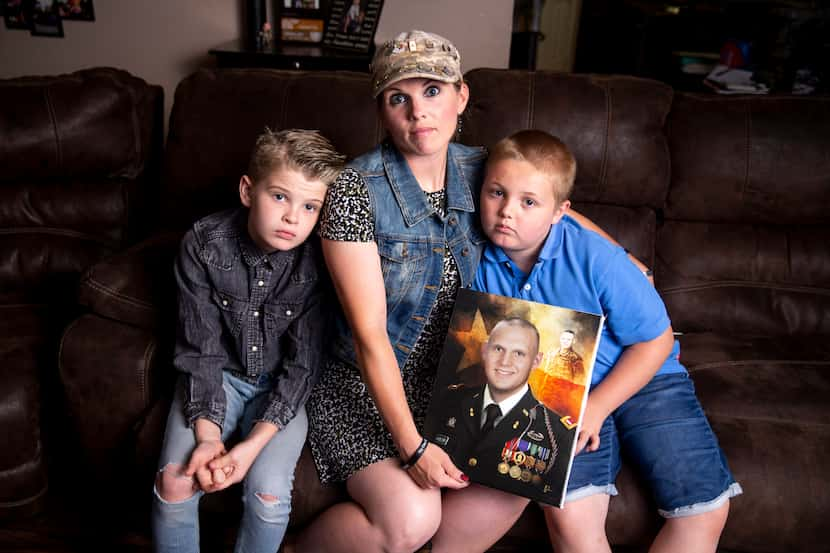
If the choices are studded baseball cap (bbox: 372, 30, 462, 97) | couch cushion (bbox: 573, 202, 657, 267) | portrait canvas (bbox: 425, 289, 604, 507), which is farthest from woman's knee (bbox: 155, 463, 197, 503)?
couch cushion (bbox: 573, 202, 657, 267)

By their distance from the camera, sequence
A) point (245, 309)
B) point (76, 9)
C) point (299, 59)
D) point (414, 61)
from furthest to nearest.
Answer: point (76, 9)
point (299, 59)
point (245, 309)
point (414, 61)

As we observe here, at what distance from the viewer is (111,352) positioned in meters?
1.50

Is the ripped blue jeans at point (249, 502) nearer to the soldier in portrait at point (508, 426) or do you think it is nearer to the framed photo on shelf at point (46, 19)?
the soldier in portrait at point (508, 426)

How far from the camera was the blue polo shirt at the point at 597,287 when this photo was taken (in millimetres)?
1352

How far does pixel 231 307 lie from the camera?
1.46m

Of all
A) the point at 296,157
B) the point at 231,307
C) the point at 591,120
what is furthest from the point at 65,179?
the point at 591,120

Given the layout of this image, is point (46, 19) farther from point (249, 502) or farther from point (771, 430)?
point (771, 430)

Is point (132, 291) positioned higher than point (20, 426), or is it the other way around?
point (132, 291)

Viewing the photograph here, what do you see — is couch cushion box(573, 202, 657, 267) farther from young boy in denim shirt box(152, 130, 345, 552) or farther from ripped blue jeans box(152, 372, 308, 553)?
ripped blue jeans box(152, 372, 308, 553)

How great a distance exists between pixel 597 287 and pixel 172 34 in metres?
3.26

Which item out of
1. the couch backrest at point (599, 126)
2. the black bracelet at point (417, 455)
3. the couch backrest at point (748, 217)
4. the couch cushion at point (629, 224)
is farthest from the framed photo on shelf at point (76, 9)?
the black bracelet at point (417, 455)

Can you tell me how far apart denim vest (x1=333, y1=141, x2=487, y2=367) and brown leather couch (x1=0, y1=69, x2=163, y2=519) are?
1.07 meters

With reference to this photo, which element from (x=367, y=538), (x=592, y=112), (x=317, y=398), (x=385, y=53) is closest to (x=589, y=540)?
(x=367, y=538)

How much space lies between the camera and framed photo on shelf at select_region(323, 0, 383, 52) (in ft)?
10.7
